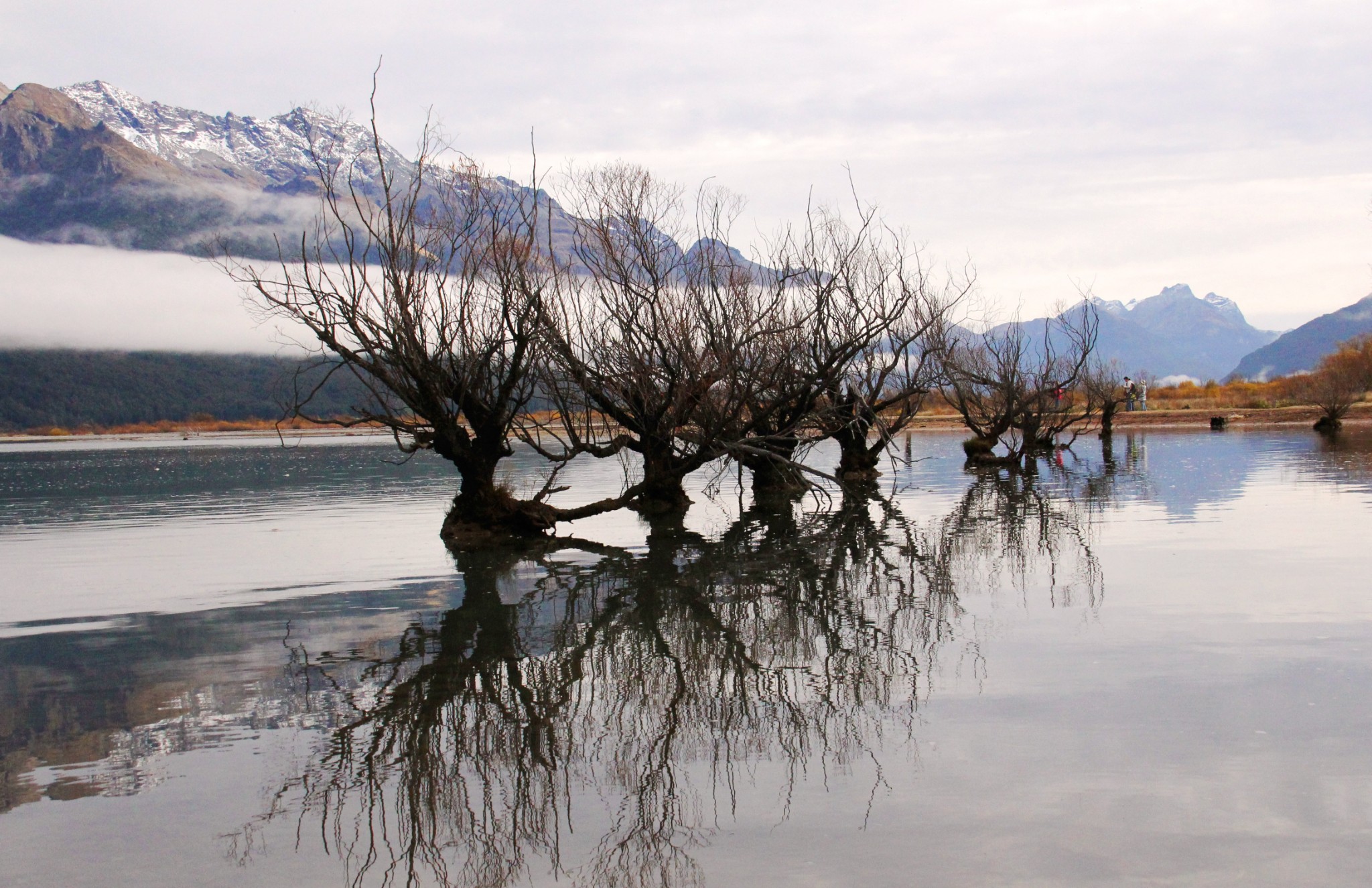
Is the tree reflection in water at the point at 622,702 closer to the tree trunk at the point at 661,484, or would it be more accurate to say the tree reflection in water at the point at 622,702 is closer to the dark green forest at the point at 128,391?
the tree trunk at the point at 661,484

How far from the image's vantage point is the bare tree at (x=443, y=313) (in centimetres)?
1603

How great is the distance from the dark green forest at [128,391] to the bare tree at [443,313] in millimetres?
128232

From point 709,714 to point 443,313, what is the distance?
35.1ft

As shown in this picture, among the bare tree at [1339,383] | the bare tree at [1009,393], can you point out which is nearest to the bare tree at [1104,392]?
the bare tree at [1009,393]

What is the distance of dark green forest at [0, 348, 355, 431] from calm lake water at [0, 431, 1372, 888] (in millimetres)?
133880

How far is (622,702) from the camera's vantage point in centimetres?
782

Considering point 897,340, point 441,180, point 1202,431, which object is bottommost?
point 1202,431

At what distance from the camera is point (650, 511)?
2219 cm

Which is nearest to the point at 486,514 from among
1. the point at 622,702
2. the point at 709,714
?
the point at 622,702

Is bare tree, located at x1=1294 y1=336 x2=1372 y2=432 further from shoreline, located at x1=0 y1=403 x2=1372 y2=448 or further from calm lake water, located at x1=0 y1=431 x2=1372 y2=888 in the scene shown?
calm lake water, located at x1=0 y1=431 x2=1372 y2=888

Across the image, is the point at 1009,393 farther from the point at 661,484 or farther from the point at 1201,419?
the point at 1201,419

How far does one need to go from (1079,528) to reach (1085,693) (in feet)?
32.0

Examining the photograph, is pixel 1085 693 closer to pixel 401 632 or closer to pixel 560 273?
pixel 401 632

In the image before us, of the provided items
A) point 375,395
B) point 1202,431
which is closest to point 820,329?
point 375,395
